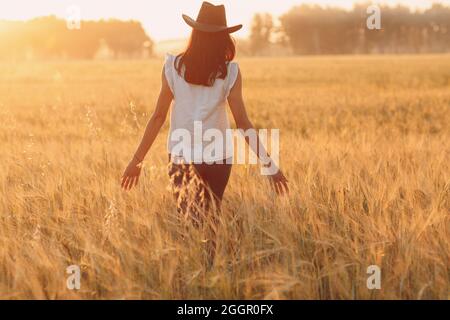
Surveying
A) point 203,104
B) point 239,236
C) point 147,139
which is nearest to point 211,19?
point 203,104

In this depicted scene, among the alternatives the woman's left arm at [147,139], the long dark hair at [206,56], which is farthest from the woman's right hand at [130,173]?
the long dark hair at [206,56]

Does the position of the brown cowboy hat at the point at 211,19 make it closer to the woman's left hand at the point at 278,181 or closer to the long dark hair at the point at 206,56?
the long dark hair at the point at 206,56

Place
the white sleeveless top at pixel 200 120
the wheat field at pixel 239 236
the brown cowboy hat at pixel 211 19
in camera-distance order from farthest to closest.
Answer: the white sleeveless top at pixel 200 120, the brown cowboy hat at pixel 211 19, the wheat field at pixel 239 236

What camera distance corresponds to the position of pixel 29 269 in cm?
268

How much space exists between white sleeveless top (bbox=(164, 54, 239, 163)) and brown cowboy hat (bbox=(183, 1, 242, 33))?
190 mm

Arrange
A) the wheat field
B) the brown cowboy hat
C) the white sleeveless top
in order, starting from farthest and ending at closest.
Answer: the white sleeveless top
the brown cowboy hat
the wheat field

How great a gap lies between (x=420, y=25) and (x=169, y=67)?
8536cm

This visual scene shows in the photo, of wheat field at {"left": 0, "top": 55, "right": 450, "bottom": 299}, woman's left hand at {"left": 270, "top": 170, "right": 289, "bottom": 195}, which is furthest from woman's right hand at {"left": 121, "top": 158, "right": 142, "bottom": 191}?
woman's left hand at {"left": 270, "top": 170, "right": 289, "bottom": 195}

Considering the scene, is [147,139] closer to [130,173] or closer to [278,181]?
[130,173]

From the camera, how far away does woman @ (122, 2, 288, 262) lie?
3.03 metres

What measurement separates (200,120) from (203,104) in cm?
8

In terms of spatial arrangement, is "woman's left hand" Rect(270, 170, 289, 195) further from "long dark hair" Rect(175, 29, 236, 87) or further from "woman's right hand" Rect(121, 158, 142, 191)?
"woman's right hand" Rect(121, 158, 142, 191)

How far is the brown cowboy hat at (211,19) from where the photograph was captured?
2.96 meters

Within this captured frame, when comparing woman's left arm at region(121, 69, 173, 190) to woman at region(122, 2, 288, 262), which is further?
woman's left arm at region(121, 69, 173, 190)
